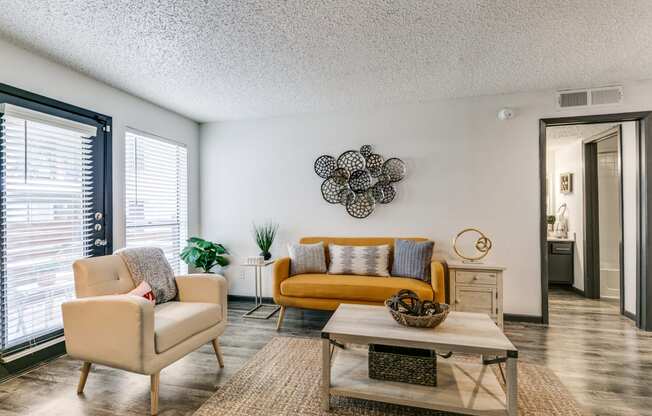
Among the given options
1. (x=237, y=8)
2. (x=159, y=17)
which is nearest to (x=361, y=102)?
(x=237, y=8)

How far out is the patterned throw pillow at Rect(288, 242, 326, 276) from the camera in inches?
136

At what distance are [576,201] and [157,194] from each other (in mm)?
5757

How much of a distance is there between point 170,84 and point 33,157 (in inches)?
50.6

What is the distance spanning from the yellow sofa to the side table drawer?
19 centimetres

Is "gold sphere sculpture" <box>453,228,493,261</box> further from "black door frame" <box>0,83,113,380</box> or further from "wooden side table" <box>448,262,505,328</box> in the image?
"black door frame" <box>0,83,113,380</box>

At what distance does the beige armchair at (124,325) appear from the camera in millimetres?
1801

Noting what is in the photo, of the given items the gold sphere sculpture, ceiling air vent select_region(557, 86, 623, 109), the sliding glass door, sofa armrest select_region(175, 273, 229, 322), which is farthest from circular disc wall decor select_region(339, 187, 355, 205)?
the sliding glass door

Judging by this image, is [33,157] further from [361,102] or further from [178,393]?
[361,102]

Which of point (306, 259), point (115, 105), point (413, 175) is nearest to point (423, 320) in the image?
point (306, 259)

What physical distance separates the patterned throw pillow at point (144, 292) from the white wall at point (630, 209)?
4.52 m

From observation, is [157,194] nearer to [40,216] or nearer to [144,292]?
[40,216]

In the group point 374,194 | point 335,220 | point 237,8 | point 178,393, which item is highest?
point 237,8

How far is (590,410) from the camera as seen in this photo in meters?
1.84

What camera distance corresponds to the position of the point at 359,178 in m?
3.79
